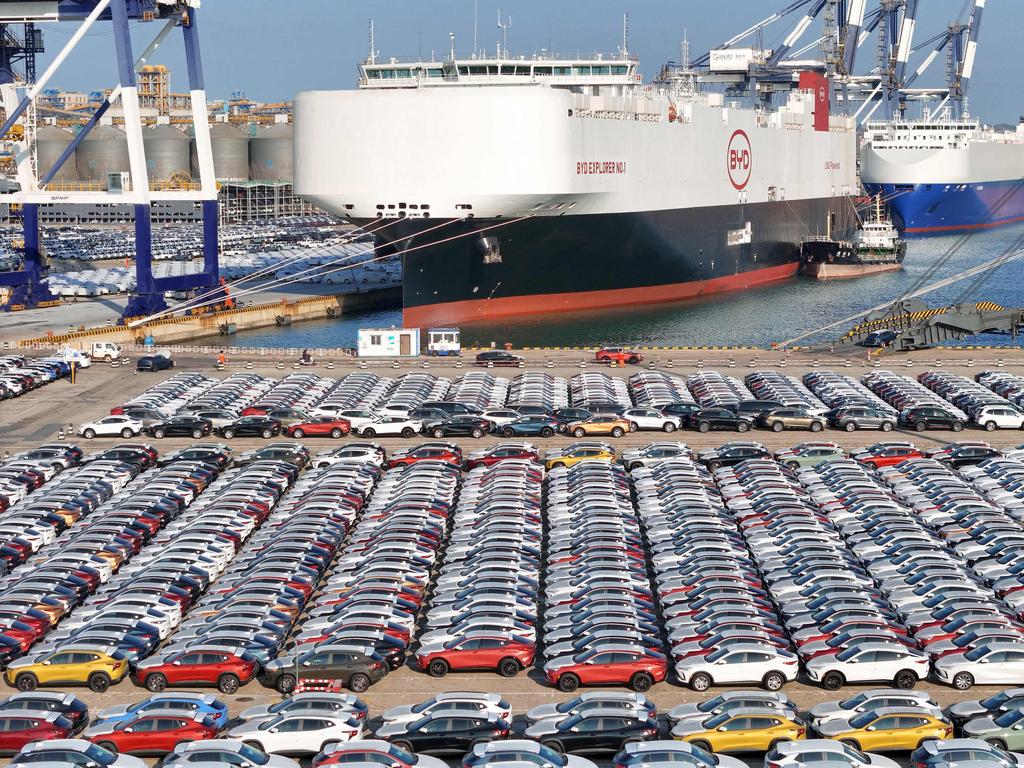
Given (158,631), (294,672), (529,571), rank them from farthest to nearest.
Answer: (529,571), (158,631), (294,672)

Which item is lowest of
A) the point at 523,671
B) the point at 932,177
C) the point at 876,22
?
the point at 523,671

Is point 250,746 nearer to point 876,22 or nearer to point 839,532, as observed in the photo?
point 839,532

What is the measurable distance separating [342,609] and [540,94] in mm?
37207

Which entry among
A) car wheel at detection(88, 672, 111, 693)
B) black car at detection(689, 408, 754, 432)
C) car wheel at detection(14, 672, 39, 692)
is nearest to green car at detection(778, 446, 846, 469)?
black car at detection(689, 408, 754, 432)

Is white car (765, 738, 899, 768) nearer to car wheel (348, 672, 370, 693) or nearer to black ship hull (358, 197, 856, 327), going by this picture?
car wheel (348, 672, 370, 693)

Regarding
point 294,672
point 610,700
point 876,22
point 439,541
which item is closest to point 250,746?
point 294,672

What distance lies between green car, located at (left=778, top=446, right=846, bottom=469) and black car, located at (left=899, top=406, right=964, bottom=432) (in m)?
4.43

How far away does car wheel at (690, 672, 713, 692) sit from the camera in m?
18.8

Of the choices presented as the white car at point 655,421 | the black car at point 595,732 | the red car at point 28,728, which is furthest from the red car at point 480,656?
the white car at point 655,421

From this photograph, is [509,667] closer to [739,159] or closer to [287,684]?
[287,684]

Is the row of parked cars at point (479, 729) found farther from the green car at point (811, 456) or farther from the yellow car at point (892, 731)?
the green car at point (811, 456)

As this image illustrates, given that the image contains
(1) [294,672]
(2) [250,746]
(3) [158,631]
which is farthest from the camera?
(3) [158,631]

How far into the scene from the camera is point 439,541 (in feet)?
83.0

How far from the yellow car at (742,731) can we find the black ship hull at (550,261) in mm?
39111
